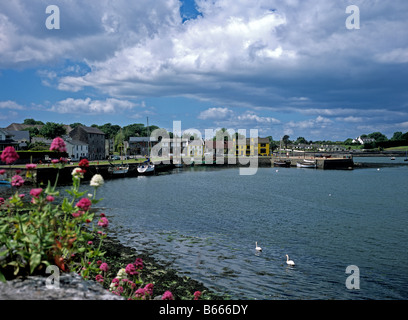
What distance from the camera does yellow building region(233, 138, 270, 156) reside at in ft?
556

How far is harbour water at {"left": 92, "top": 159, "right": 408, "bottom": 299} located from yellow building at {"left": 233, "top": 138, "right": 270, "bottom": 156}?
414 feet

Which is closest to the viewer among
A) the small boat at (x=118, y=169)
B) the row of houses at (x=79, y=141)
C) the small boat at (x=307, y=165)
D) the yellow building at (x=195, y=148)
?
the small boat at (x=118, y=169)

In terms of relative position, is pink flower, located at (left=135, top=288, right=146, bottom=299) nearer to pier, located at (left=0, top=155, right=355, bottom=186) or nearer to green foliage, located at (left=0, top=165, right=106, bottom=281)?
green foliage, located at (left=0, top=165, right=106, bottom=281)

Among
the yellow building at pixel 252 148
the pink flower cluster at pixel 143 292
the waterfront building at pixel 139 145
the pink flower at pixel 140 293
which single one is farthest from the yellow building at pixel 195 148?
the pink flower at pixel 140 293

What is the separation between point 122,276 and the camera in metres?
7.40

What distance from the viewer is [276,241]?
2341 cm

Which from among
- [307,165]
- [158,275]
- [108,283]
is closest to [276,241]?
[158,275]

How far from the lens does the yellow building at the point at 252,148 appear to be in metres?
170

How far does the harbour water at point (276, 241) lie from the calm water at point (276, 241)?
0.19 feet

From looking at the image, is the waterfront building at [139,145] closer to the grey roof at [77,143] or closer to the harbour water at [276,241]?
the grey roof at [77,143]

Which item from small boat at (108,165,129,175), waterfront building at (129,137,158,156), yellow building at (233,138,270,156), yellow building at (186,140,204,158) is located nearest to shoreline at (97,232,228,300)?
small boat at (108,165,129,175)

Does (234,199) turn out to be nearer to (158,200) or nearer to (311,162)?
(158,200)

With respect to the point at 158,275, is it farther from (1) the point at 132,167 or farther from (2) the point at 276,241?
(1) the point at 132,167
